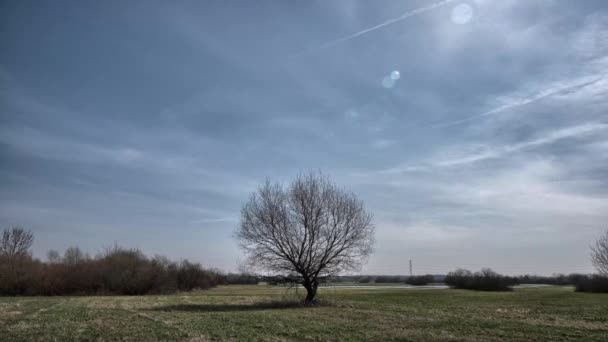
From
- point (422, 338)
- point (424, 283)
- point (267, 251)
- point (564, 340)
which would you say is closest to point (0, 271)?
point (267, 251)

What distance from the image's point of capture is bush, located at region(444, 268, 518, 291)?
71.0 metres

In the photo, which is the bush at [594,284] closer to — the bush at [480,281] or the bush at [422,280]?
the bush at [480,281]

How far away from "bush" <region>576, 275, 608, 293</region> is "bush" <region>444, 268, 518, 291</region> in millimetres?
11047

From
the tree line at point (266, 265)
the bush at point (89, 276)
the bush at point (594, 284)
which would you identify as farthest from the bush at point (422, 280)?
the bush at point (89, 276)

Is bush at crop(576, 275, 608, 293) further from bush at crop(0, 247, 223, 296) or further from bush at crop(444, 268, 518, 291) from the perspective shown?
bush at crop(0, 247, 223, 296)

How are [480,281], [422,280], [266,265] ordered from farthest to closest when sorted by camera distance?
[422,280] → [480,281] → [266,265]

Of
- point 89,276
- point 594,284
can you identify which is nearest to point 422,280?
point 594,284

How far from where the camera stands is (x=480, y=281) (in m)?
73.7

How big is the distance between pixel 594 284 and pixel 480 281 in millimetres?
18744

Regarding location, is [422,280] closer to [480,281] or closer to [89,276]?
[480,281]

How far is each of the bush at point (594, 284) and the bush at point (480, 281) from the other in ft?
36.2

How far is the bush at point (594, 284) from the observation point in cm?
5712

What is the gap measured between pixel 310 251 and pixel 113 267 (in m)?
44.6

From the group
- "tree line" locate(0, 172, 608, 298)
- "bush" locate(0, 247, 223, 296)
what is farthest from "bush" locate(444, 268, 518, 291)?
"bush" locate(0, 247, 223, 296)
